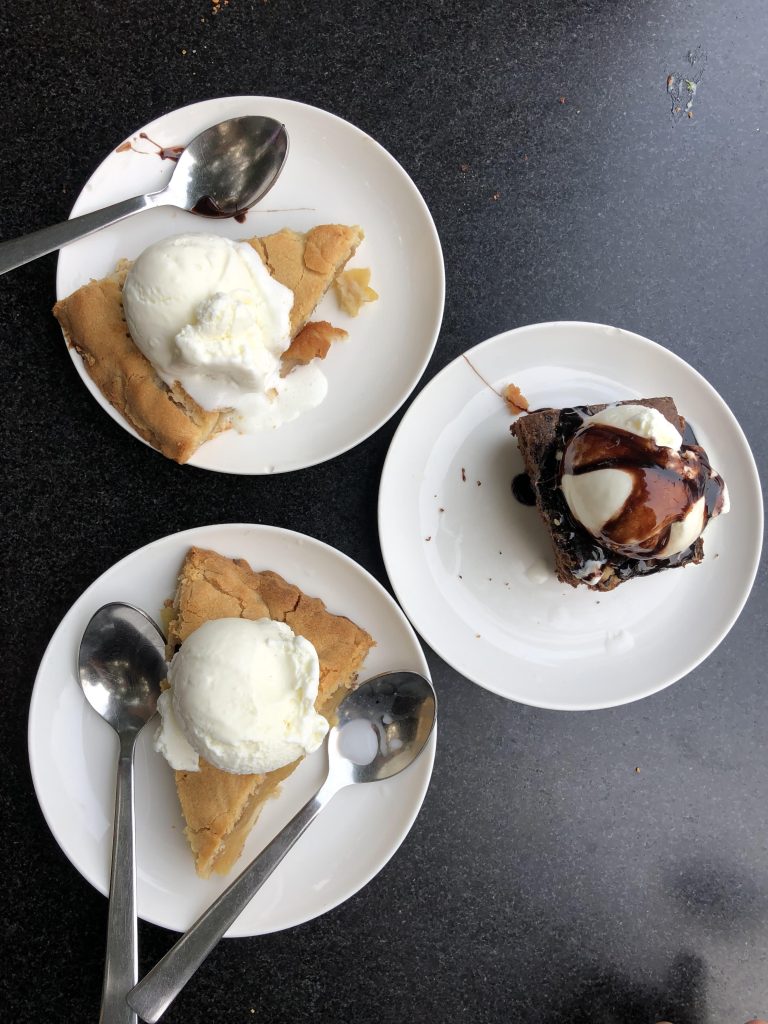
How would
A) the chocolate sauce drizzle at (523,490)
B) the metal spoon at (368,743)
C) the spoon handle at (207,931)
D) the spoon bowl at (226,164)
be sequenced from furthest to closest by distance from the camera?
the chocolate sauce drizzle at (523,490) < the spoon bowl at (226,164) < the metal spoon at (368,743) < the spoon handle at (207,931)

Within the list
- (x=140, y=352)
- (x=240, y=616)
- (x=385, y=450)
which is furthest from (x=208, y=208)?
(x=240, y=616)

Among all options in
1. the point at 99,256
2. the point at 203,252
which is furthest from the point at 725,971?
the point at 99,256

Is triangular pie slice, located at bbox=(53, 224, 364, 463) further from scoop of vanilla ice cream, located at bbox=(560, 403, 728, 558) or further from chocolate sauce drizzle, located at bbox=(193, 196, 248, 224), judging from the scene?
scoop of vanilla ice cream, located at bbox=(560, 403, 728, 558)

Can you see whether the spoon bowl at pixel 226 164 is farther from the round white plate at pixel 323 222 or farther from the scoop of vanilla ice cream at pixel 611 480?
the scoop of vanilla ice cream at pixel 611 480

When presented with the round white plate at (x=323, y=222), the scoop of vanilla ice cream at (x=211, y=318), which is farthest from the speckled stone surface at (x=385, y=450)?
the scoop of vanilla ice cream at (x=211, y=318)

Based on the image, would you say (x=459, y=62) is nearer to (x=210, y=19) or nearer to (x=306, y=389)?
(x=210, y=19)

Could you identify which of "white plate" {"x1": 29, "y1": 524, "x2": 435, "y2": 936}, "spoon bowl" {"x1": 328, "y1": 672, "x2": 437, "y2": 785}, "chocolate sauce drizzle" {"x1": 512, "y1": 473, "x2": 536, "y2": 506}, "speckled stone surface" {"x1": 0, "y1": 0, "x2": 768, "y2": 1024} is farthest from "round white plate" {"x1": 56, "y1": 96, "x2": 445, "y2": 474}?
"spoon bowl" {"x1": 328, "y1": 672, "x2": 437, "y2": 785}
